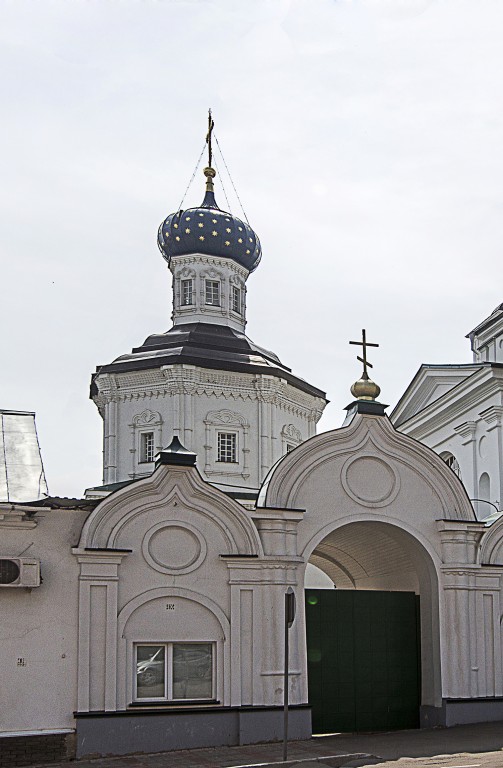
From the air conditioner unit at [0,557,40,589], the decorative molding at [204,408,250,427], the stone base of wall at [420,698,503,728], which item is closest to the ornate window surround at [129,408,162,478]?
the decorative molding at [204,408,250,427]

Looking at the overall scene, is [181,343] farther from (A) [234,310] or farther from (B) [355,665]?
(B) [355,665]

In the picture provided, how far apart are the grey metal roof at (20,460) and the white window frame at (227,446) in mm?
13633

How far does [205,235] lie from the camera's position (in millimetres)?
32312

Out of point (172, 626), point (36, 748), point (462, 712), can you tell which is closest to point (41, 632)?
point (36, 748)

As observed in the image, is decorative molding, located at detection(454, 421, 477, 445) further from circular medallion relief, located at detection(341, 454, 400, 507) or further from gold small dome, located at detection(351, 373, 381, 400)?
circular medallion relief, located at detection(341, 454, 400, 507)

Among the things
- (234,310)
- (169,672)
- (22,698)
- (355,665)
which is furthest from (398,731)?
(234,310)

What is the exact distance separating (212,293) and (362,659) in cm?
1859

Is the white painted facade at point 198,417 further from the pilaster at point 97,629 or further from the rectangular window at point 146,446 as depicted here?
the pilaster at point 97,629

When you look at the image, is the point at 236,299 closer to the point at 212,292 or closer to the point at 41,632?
the point at 212,292

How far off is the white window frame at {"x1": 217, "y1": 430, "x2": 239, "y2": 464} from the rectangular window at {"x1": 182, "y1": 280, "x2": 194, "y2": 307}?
16.6 feet

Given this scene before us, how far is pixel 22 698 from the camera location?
12.6 metres

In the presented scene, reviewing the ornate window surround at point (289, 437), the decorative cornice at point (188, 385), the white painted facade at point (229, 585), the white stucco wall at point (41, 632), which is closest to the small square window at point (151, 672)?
the white painted facade at point (229, 585)

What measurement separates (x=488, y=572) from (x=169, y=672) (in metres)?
4.98

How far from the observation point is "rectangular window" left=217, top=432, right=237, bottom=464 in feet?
93.8
